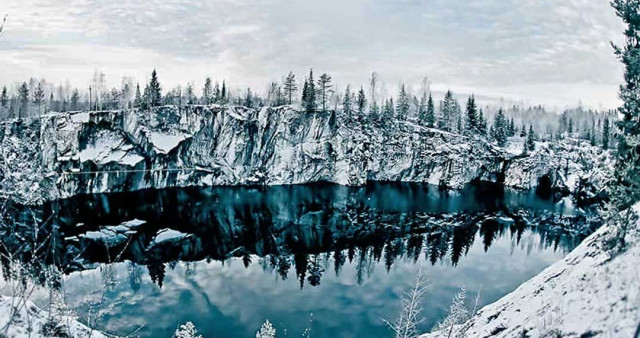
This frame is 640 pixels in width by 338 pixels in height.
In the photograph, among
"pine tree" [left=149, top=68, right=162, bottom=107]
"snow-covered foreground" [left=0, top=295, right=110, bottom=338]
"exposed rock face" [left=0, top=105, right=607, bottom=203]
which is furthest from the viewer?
"pine tree" [left=149, top=68, right=162, bottom=107]

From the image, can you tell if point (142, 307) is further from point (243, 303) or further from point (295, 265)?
point (295, 265)

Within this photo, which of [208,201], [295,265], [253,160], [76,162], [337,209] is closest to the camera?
[295,265]

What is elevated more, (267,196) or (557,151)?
(557,151)

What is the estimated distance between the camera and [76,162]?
76562 millimetres

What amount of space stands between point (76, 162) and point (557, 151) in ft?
325

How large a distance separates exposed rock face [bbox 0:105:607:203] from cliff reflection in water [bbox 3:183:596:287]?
22.0ft

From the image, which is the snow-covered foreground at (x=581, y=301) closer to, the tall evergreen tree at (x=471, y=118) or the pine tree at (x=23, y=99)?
the tall evergreen tree at (x=471, y=118)

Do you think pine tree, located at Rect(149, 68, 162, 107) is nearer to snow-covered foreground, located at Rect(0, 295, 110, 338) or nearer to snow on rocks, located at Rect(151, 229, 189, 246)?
snow on rocks, located at Rect(151, 229, 189, 246)

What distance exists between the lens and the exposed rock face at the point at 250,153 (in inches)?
3007

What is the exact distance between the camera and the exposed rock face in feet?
251

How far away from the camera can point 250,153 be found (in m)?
92.4

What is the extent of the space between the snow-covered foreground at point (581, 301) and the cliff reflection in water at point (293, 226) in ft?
76.4

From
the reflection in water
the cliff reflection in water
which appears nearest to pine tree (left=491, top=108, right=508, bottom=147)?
the cliff reflection in water

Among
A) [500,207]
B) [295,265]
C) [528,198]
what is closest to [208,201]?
[295,265]
